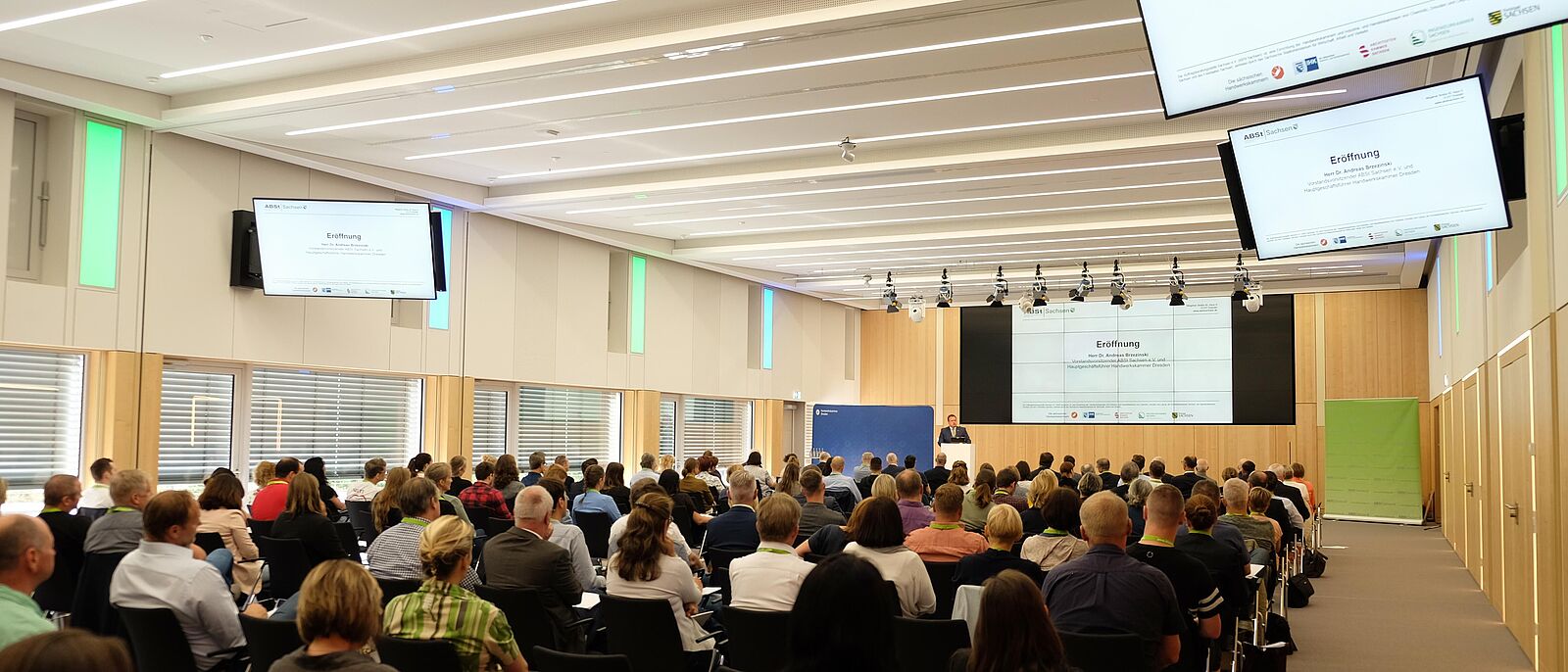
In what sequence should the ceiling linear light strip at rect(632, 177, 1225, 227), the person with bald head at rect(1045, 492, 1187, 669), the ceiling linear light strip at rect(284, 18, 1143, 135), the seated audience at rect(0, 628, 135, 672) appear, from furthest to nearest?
the ceiling linear light strip at rect(632, 177, 1225, 227)
the ceiling linear light strip at rect(284, 18, 1143, 135)
the person with bald head at rect(1045, 492, 1187, 669)
the seated audience at rect(0, 628, 135, 672)

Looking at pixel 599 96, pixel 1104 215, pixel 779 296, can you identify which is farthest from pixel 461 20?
pixel 779 296

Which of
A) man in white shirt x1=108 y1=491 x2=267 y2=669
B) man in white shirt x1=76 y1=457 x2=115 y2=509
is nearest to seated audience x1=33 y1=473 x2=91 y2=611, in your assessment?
man in white shirt x1=76 y1=457 x2=115 y2=509

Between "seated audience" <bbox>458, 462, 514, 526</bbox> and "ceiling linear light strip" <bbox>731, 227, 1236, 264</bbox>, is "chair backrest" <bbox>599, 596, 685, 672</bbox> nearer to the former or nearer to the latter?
"seated audience" <bbox>458, 462, 514, 526</bbox>

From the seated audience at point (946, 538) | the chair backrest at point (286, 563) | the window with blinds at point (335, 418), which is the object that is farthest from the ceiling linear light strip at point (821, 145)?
the chair backrest at point (286, 563)

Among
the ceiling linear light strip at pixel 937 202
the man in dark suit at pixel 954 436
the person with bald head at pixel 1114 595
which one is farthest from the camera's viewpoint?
the man in dark suit at pixel 954 436

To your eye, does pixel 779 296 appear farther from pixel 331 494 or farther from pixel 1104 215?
pixel 331 494

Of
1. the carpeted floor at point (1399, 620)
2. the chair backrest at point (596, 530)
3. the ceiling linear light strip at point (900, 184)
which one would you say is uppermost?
the ceiling linear light strip at point (900, 184)

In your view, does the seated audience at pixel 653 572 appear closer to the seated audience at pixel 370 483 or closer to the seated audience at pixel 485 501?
the seated audience at pixel 485 501

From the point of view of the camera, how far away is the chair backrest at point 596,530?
7.91 m

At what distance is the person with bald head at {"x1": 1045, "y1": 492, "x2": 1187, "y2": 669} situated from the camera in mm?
3893

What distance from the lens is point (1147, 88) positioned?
8.30 metres

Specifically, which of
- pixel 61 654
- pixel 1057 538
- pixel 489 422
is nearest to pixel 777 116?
pixel 1057 538

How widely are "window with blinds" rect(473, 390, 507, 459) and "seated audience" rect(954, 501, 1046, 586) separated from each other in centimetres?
956

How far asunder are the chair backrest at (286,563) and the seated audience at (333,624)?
3.31 meters
